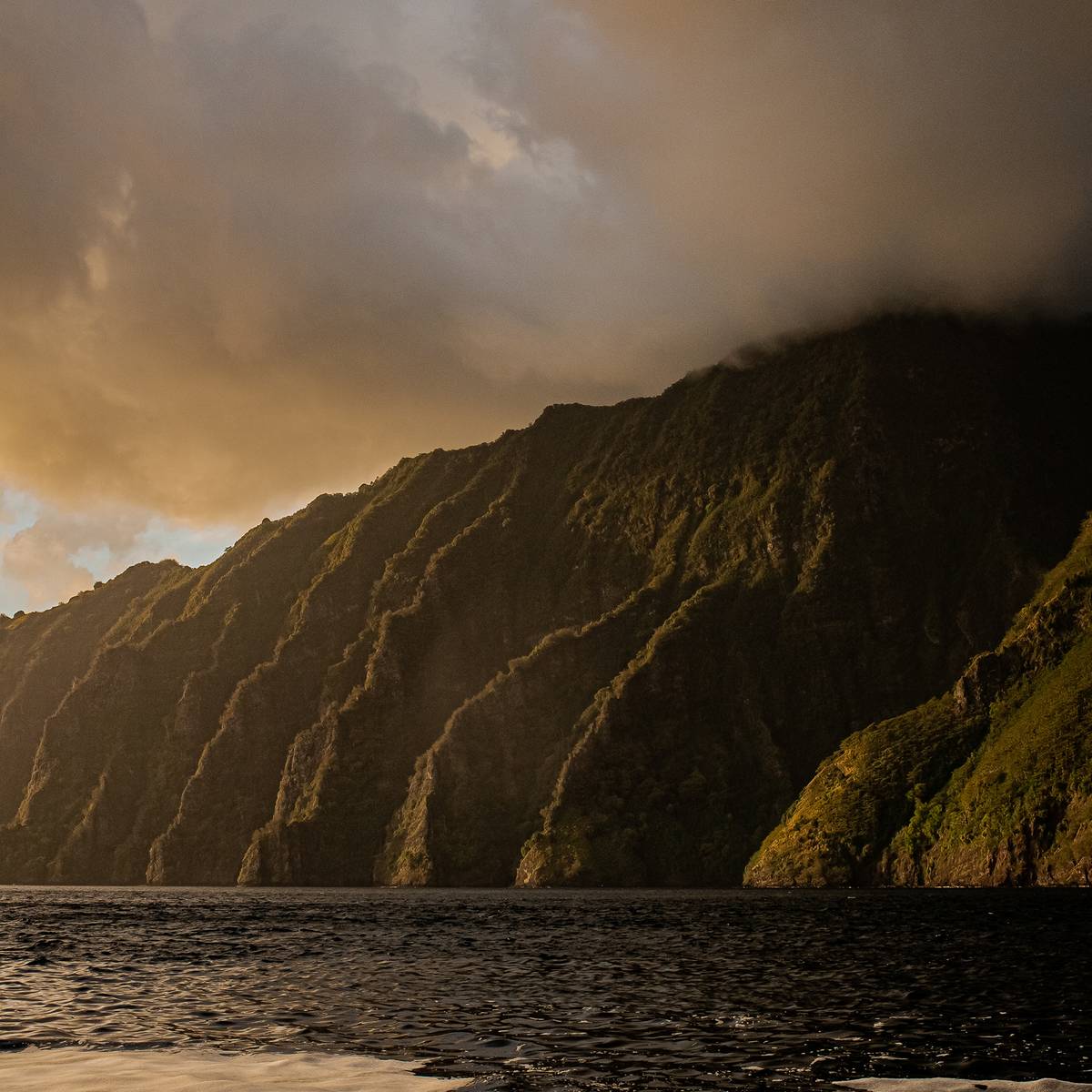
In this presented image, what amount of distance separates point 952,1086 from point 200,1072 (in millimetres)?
17005

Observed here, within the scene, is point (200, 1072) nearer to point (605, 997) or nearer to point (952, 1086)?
point (952, 1086)

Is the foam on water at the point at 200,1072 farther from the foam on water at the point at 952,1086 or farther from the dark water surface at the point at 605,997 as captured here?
the foam on water at the point at 952,1086

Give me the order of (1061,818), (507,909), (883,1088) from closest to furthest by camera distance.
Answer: (883,1088) → (507,909) → (1061,818)

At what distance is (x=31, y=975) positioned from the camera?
2078 inches

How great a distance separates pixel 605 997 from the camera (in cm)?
4228

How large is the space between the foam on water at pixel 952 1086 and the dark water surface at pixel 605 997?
98 centimetres

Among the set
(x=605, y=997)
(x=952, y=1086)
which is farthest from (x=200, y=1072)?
(x=605, y=997)

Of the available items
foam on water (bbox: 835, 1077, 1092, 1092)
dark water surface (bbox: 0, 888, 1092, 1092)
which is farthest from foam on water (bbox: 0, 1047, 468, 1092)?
foam on water (bbox: 835, 1077, 1092, 1092)

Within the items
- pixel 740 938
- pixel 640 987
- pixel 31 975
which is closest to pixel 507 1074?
pixel 640 987

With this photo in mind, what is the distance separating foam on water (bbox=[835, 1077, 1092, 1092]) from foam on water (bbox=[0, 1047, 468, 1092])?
29.6 ft

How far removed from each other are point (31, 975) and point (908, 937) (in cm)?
5166

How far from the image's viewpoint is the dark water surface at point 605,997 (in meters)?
28.6

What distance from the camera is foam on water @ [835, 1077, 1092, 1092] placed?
24453mm

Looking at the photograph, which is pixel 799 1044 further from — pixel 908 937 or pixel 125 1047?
pixel 908 937
